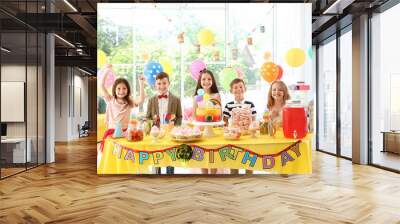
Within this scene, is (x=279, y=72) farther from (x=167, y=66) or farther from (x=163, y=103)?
(x=163, y=103)

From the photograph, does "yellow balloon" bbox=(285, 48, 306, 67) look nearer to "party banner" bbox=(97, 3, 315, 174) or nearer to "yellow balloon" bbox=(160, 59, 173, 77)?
"party banner" bbox=(97, 3, 315, 174)

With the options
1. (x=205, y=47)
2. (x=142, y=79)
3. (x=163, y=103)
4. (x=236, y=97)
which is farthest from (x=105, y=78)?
(x=236, y=97)

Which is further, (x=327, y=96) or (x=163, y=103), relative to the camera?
(x=327, y=96)

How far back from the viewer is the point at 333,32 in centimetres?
831

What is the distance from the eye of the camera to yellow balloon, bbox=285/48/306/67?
18.3 ft

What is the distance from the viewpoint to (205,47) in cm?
568

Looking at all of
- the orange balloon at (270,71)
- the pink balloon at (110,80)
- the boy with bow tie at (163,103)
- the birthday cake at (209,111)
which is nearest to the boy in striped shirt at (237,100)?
the birthday cake at (209,111)

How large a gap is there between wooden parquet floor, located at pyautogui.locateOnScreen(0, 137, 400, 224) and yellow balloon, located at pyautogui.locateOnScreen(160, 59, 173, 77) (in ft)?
Answer: 5.86

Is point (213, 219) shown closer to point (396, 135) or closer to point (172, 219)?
point (172, 219)

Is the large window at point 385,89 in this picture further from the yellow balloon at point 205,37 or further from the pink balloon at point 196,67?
the pink balloon at point 196,67

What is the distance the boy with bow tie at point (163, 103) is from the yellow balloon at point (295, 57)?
193 cm

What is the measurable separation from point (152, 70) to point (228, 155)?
185 centimetres

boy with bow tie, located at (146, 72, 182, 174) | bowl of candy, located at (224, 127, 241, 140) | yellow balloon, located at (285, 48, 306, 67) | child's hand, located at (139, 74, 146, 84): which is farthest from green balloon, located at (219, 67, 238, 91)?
child's hand, located at (139, 74, 146, 84)

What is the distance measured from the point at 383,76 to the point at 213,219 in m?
5.02
